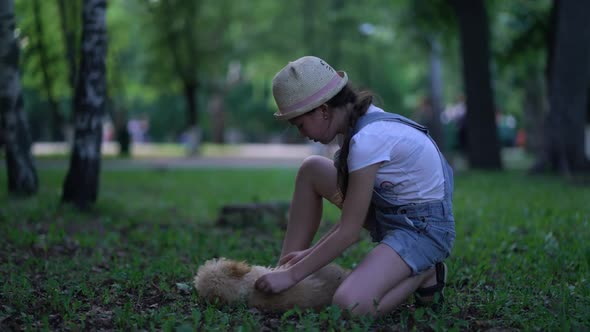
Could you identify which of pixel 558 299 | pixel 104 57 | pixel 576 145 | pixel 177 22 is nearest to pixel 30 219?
pixel 104 57

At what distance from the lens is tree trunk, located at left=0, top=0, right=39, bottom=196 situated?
30.8 ft

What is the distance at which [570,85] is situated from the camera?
14.5 metres

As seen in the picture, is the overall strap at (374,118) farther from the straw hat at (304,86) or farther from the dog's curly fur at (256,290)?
the dog's curly fur at (256,290)

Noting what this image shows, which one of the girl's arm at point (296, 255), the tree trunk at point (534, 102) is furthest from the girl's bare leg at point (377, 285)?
the tree trunk at point (534, 102)

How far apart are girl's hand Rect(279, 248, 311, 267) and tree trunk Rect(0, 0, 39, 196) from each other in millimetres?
6097

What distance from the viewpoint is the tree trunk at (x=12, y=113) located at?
370 inches

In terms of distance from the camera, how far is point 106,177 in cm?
1591

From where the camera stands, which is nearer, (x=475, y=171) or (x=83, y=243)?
(x=83, y=243)

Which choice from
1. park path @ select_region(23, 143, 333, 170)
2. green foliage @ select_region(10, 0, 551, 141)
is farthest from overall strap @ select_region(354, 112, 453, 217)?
green foliage @ select_region(10, 0, 551, 141)

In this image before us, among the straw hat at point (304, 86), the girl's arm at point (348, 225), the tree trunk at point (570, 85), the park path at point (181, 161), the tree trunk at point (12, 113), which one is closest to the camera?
the girl's arm at point (348, 225)

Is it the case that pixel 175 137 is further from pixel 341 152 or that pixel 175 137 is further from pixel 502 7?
pixel 341 152

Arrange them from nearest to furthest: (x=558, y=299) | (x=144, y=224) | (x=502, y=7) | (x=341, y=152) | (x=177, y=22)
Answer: (x=341, y=152) < (x=558, y=299) < (x=144, y=224) < (x=502, y=7) < (x=177, y=22)

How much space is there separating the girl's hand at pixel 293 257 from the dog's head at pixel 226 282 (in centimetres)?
20

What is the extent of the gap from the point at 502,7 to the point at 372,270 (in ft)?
60.1
